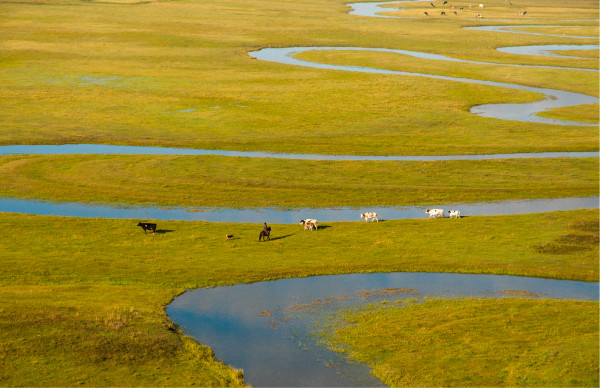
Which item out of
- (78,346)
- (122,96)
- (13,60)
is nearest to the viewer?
(78,346)

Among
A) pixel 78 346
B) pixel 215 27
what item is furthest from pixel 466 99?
pixel 215 27

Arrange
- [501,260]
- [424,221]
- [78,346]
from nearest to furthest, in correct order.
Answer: [78,346]
[501,260]
[424,221]

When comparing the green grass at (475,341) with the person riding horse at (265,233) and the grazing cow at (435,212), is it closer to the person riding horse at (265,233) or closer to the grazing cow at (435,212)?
the person riding horse at (265,233)

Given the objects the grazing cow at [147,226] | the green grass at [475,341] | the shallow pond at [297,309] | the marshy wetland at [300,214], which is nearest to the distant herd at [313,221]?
the grazing cow at [147,226]

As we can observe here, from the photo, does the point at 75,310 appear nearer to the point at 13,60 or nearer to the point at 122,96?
the point at 122,96

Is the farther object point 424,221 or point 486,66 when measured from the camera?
point 486,66

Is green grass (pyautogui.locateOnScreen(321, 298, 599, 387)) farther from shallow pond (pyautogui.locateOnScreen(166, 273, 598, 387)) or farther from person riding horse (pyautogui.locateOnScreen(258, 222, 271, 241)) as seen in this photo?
person riding horse (pyautogui.locateOnScreen(258, 222, 271, 241))

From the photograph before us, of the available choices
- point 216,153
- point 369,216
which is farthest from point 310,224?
point 216,153
